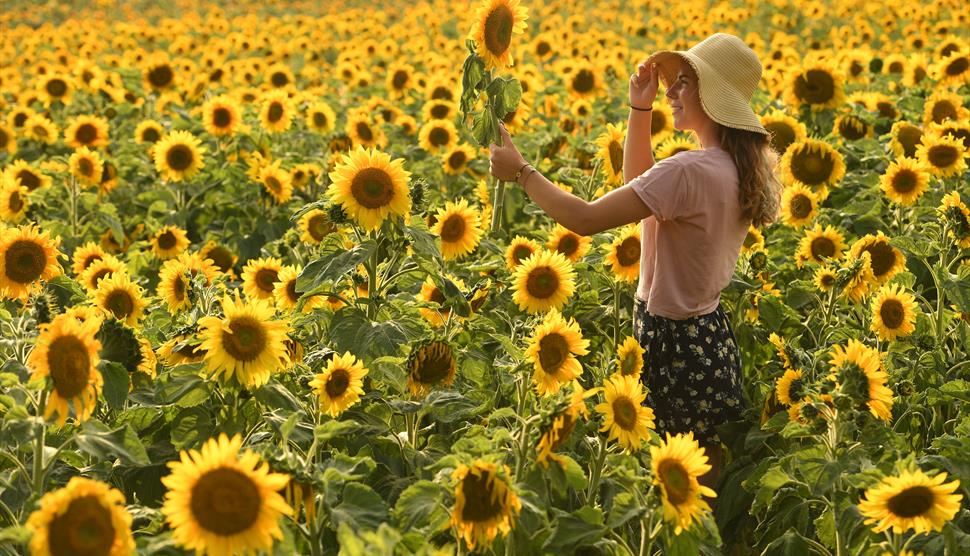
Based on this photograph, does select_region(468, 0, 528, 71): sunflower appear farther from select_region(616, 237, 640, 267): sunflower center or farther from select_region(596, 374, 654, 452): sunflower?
select_region(596, 374, 654, 452): sunflower

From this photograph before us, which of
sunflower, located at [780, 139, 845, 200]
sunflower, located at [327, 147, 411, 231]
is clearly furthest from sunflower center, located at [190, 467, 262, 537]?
sunflower, located at [780, 139, 845, 200]

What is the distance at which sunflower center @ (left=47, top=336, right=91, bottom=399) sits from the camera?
2066 mm

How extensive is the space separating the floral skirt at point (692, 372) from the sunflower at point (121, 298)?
1914mm

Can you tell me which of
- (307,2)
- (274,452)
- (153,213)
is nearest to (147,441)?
(274,452)

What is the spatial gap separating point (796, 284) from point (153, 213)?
4515mm

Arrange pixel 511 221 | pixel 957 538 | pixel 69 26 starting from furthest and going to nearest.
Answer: pixel 69 26
pixel 511 221
pixel 957 538

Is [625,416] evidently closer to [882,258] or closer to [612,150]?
[882,258]

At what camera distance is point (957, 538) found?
2.55 metres

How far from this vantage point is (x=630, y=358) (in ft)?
10.3

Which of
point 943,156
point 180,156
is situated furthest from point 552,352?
point 180,156

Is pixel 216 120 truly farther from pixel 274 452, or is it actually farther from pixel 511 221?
pixel 274 452

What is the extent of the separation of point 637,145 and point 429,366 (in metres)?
1.36

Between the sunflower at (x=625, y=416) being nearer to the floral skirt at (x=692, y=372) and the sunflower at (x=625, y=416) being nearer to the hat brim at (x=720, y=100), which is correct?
the floral skirt at (x=692, y=372)

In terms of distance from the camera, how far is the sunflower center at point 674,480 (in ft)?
7.29
